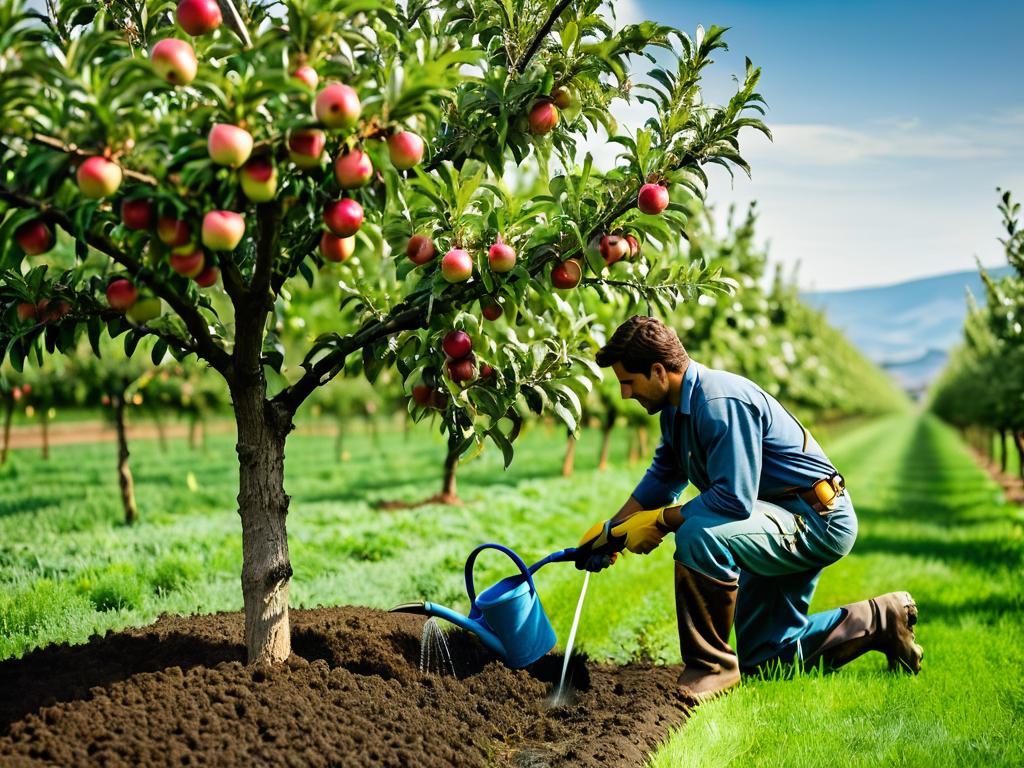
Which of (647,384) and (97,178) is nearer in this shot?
(97,178)

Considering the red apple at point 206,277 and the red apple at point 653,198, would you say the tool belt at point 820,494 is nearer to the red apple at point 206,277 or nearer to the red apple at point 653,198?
the red apple at point 653,198

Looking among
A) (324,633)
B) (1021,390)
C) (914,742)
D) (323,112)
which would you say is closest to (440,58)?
(323,112)

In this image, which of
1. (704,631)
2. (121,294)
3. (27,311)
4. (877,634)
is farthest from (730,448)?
(27,311)

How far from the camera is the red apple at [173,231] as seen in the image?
7.88 feet

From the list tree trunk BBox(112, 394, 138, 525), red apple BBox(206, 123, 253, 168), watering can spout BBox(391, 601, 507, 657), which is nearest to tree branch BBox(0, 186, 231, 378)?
red apple BBox(206, 123, 253, 168)

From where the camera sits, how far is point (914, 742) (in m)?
3.26

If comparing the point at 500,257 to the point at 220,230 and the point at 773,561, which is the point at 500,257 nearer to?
the point at 220,230

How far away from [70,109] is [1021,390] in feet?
36.6

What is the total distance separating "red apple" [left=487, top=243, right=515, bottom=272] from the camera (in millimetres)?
3092

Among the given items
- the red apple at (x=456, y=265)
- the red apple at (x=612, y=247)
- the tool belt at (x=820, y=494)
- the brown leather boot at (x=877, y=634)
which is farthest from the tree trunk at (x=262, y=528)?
the brown leather boot at (x=877, y=634)

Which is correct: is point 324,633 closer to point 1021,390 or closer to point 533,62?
point 533,62

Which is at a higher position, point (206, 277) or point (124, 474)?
point (206, 277)

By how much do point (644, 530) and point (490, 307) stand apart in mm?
1206

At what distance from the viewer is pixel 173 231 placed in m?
2.40
